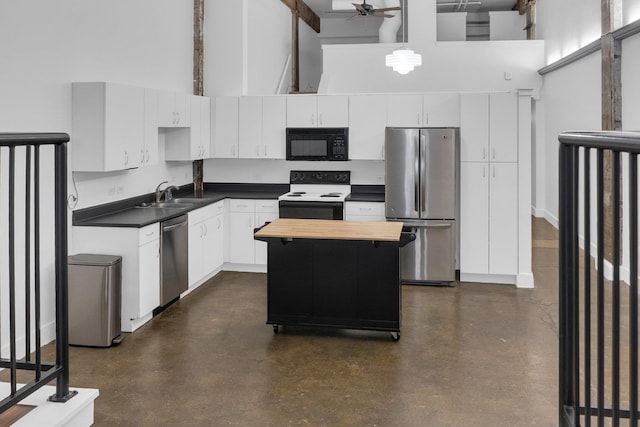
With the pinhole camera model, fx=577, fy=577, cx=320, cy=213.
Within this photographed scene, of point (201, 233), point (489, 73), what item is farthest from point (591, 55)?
point (201, 233)

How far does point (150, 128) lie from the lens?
5.64 metres

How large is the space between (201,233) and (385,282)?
2.45m

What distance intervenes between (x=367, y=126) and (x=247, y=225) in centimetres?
193

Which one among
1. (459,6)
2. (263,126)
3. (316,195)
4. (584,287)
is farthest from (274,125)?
(459,6)

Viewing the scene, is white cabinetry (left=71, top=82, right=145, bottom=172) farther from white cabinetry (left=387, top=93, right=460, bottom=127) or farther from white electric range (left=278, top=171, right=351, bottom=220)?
white cabinetry (left=387, top=93, right=460, bottom=127)

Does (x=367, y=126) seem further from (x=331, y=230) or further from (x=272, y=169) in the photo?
(x=331, y=230)

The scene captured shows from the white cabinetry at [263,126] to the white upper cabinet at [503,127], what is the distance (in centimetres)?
253

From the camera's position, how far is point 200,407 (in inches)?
138

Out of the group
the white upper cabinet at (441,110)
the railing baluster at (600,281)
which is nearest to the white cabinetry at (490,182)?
the white upper cabinet at (441,110)

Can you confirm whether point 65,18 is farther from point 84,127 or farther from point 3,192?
point 3,192

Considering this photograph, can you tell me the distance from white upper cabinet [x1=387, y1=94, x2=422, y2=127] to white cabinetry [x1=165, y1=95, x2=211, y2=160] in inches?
90.7

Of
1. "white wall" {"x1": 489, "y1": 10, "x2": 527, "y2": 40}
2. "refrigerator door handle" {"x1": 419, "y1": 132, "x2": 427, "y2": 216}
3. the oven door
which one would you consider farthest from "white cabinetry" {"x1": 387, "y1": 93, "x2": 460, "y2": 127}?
"white wall" {"x1": 489, "y1": 10, "x2": 527, "y2": 40}

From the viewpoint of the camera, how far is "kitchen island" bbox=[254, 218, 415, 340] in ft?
15.6

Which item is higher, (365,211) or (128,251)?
(365,211)
